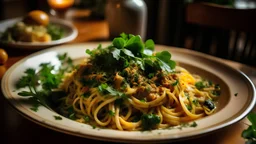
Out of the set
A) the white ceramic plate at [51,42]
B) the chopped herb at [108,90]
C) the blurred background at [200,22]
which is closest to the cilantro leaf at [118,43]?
the chopped herb at [108,90]

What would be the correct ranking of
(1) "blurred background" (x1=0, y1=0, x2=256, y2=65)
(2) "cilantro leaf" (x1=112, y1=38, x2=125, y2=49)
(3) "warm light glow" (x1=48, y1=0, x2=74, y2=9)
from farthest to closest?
1. (3) "warm light glow" (x1=48, y1=0, x2=74, y2=9)
2. (1) "blurred background" (x1=0, y1=0, x2=256, y2=65)
3. (2) "cilantro leaf" (x1=112, y1=38, x2=125, y2=49)

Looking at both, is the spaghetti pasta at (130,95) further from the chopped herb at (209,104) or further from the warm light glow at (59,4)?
the warm light glow at (59,4)

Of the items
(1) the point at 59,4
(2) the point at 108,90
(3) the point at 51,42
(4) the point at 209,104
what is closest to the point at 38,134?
(2) the point at 108,90

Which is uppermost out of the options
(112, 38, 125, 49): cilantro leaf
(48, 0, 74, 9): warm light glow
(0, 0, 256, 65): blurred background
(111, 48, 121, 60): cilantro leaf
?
(112, 38, 125, 49): cilantro leaf

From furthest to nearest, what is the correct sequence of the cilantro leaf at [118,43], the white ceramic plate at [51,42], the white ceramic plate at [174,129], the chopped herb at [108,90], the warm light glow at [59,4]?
the warm light glow at [59,4] → the white ceramic plate at [51,42] → the cilantro leaf at [118,43] → the chopped herb at [108,90] → the white ceramic plate at [174,129]

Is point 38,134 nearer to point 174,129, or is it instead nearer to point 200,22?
point 174,129

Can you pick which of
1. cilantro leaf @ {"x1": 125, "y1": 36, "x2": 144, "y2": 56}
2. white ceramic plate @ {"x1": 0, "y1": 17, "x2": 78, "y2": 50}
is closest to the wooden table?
cilantro leaf @ {"x1": 125, "y1": 36, "x2": 144, "y2": 56}

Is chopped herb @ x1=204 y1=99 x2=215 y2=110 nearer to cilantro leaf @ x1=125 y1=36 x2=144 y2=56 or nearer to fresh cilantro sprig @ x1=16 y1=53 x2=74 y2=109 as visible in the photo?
cilantro leaf @ x1=125 y1=36 x2=144 y2=56
